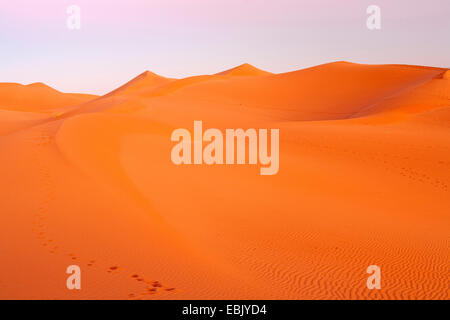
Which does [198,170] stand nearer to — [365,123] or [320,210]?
[320,210]

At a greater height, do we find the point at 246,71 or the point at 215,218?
the point at 246,71

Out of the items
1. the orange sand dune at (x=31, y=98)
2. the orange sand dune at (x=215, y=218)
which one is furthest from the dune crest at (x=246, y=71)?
the orange sand dune at (x=215, y=218)

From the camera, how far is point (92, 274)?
5262 mm

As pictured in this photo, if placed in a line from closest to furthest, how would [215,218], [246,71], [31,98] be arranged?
[215,218] < [31,98] < [246,71]

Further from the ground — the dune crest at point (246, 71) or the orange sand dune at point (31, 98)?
the dune crest at point (246, 71)

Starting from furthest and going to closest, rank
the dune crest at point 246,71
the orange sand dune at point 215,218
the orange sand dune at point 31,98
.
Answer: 1. the dune crest at point 246,71
2. the orange sand dune at point 31,98
3. the orange sand dune at point 215,218

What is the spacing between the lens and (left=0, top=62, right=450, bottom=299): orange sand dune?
17.9 feet

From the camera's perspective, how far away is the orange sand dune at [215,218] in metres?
5.45

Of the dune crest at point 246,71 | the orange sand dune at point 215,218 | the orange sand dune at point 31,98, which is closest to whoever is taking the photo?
the orange sand dune at point 215,218

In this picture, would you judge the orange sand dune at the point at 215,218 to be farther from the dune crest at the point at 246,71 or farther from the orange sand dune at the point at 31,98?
the orange sand dune at the point at 31,98

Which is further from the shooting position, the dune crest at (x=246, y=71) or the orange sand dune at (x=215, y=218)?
the dune crest at (x=246, y=71)

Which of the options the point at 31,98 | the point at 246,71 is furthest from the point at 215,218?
the point at 31,98

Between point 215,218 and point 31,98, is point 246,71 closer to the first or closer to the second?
point 31,98

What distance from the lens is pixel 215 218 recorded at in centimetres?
813
